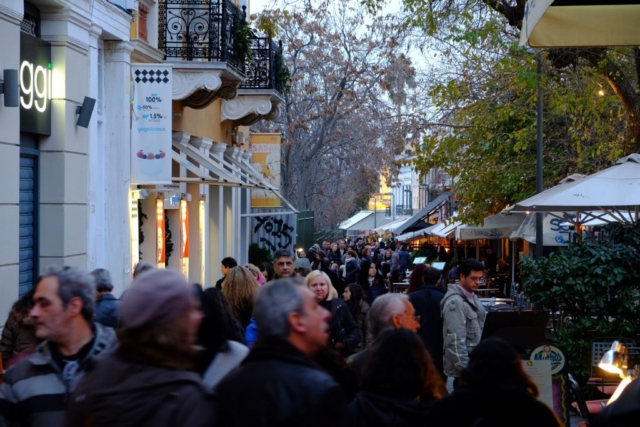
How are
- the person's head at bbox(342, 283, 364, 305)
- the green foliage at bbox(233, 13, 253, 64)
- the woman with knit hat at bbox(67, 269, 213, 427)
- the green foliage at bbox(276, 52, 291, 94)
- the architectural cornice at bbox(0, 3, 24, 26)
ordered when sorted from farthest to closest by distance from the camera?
the green foliage at bbox(276, 52, 291, 94), the green foliage at bbox(233, 13, 253, 64), the person's head at bbox(342, 283, 364, 305), the architectural cornice at bbox(0, 3, 24, 26), the woman with knit hat at bbox(67, 269, 213, 427)

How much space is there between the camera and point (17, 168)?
429 inches

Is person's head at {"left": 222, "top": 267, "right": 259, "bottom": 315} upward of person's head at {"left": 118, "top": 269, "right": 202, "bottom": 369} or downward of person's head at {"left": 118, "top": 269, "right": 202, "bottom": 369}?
downward

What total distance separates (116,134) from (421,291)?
252 inches

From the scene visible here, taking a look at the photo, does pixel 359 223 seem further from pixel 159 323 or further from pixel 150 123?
pixel 159 323

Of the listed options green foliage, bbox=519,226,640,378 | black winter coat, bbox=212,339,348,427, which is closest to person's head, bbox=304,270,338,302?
green foliage, bbox=519,226,640,378

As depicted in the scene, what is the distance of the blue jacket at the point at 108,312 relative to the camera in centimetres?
756

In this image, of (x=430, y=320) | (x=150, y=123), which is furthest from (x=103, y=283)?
(x=150, y=123)

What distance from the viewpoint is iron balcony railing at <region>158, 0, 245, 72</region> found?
18.8m

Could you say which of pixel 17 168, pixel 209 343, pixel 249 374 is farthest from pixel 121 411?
pixel 17 168

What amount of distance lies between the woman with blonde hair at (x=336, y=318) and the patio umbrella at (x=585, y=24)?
9.17 ft

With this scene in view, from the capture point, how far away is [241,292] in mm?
9672

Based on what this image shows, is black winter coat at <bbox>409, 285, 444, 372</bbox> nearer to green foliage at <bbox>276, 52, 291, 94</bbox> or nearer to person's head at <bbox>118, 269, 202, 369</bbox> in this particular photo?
person's head at <bbox>118, 269, 202, 369</bbox>

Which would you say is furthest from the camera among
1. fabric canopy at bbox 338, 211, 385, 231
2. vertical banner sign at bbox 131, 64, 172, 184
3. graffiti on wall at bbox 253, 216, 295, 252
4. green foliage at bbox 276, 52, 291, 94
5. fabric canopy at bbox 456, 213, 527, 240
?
fabric canopy at bbox 338, 211, 385, 231

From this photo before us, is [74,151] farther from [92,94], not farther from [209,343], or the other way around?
[209,343]
